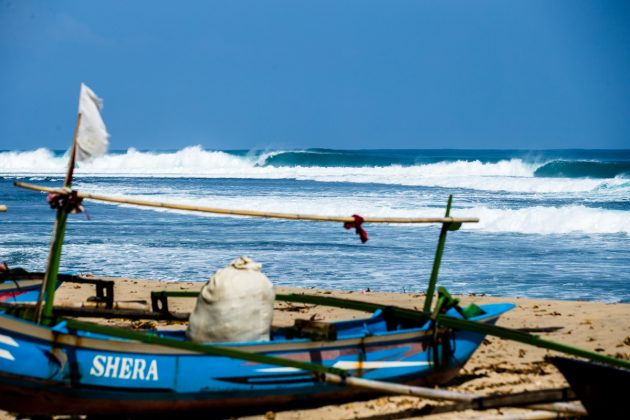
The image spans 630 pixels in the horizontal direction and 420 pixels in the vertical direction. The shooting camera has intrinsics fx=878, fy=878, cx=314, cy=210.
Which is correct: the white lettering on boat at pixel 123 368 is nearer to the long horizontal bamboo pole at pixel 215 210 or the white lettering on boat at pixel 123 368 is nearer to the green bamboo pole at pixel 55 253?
the green bamboo pole at pixel 55 253

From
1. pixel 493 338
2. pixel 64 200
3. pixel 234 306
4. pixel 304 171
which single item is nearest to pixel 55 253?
pixel 64 200

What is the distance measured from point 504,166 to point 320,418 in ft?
166

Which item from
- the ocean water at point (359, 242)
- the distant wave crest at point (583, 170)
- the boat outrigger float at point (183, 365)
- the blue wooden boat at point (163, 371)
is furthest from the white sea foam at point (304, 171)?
the blue wooden boat at point (163, 371)

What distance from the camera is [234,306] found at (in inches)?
253

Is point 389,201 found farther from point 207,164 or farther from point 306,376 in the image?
point 207,164

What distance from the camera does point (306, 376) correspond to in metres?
6.41

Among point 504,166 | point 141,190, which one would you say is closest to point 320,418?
point 141,190

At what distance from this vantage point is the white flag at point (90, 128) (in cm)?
616

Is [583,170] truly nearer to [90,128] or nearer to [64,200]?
[90,128]

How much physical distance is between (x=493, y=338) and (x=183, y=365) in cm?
446

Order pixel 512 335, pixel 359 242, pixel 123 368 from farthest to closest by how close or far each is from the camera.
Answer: pixel 359 242
pixel 512 335
pixel 123 368

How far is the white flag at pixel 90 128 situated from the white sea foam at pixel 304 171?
108 ft

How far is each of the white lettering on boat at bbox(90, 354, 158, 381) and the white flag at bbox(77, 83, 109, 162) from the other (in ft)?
4.68

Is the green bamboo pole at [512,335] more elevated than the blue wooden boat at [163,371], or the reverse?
the green bamboo pole at [512,335]
